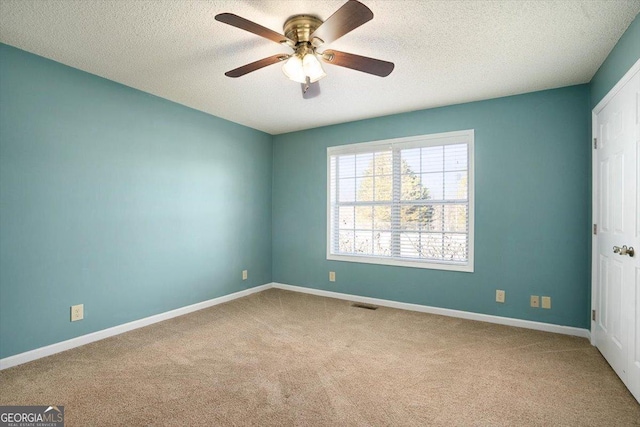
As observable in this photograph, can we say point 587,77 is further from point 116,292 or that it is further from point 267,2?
point 116,292

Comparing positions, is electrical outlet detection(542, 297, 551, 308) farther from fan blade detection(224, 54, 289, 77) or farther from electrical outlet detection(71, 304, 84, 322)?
electrical outlet detection(71, 304, 84, 322)

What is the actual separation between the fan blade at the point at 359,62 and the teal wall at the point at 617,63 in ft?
4.92

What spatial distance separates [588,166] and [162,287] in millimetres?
4411

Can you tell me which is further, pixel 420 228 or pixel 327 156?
pixel 327 156

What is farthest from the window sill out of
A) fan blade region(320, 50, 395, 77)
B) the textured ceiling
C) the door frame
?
fan blade region(320, 50, 395, 77)

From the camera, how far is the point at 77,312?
281 centimetres

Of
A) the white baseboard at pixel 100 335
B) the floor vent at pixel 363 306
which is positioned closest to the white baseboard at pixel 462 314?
the floor vent at pixel 363 306

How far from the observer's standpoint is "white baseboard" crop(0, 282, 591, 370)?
8.41 ft

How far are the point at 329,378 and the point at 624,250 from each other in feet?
7.12

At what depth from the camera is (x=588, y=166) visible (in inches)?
120

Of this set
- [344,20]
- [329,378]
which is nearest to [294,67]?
[344,20]

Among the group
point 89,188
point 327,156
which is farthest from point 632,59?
point 89,188

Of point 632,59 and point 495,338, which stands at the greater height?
point 632,59

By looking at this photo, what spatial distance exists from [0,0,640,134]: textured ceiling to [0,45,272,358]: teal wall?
0.92ft
